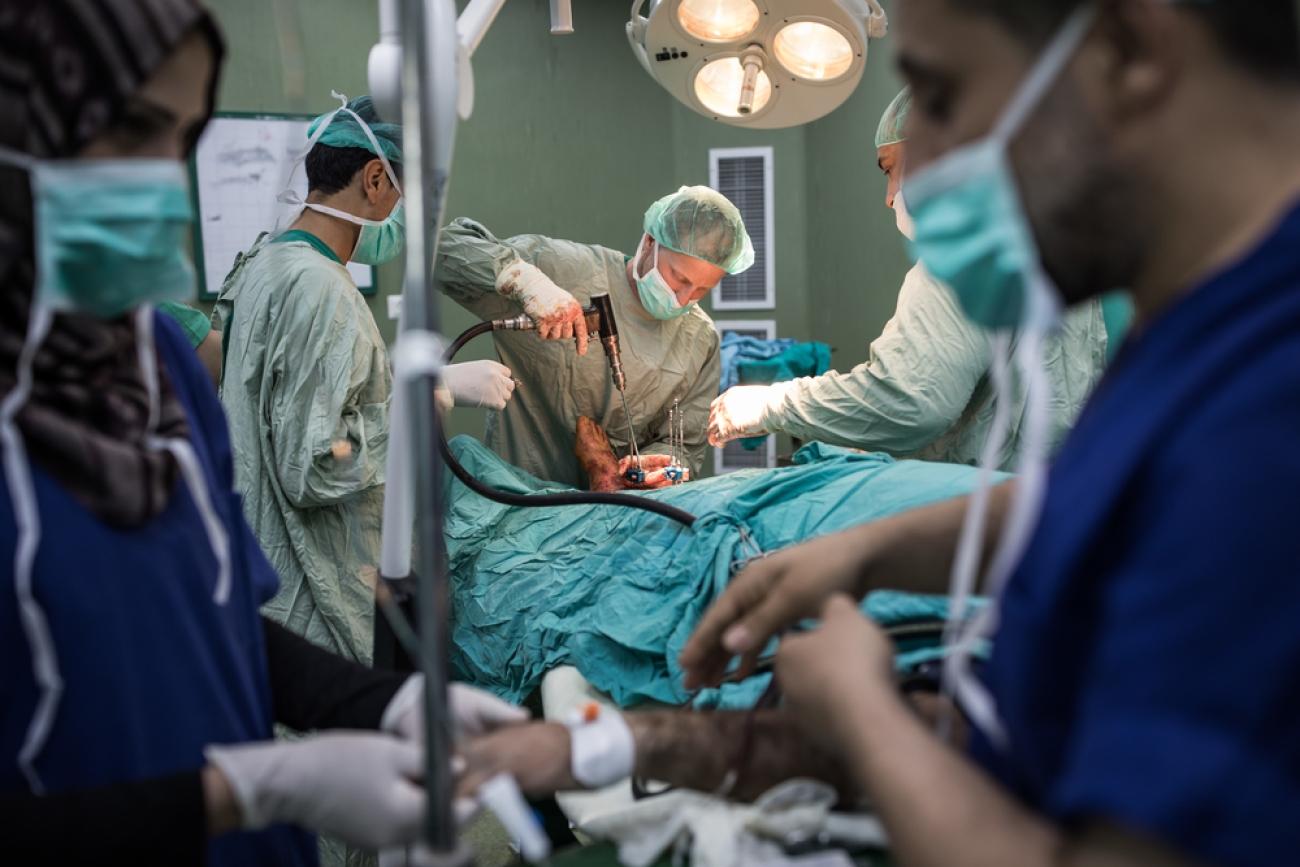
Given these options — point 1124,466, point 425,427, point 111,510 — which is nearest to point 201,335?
point 111,510

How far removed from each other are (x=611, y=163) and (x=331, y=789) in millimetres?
4040

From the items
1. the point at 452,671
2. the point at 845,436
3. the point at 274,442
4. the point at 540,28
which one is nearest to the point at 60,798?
the point at 274,442

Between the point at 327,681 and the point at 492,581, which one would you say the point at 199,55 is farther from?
the point at 492,581

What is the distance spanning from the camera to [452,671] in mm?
2346

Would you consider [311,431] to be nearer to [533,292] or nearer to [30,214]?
[533,292]

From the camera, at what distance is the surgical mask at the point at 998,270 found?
703 mm

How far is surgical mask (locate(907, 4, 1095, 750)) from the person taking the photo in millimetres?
703

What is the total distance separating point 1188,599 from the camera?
0.55m

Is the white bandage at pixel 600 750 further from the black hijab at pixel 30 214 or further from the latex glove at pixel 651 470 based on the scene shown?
the latex glove at pixel 651 470

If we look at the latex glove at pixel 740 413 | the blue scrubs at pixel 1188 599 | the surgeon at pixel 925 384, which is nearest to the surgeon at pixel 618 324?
the latex glove at pixel 740 413

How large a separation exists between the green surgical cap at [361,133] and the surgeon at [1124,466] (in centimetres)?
164

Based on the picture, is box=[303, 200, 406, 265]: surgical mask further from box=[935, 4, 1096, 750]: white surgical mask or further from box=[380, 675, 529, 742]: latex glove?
box=[935, 4, 1096, 750]: white surgical mask

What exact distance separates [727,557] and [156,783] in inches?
45.2

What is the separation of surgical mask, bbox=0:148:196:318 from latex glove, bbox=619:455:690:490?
1.96 m
